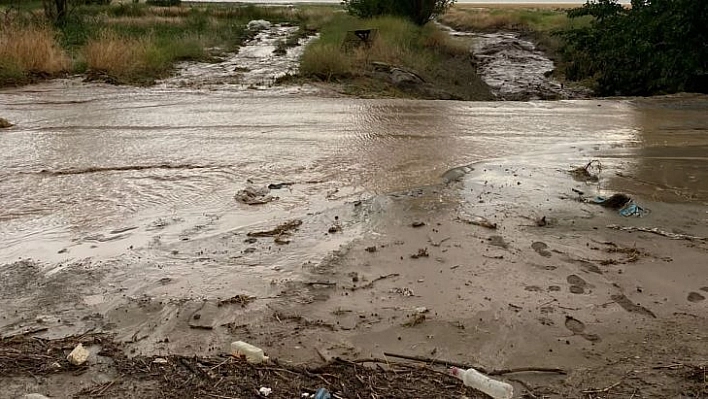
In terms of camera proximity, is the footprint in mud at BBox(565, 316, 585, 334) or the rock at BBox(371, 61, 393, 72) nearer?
the footprint in mud at BBox(565, 316, 585, 334)

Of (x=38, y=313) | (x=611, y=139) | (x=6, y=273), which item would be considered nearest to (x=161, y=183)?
(x=6, y=273)

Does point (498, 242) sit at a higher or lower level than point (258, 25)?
higher

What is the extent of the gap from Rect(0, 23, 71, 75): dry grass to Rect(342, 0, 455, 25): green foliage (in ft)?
52.4

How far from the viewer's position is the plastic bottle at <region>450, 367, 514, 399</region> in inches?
118

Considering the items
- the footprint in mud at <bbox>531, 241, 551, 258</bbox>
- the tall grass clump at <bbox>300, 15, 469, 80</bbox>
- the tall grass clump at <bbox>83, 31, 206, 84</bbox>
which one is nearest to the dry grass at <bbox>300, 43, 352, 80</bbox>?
the tall grass clump at <bbox>300, 15, 469, 80</bbox>

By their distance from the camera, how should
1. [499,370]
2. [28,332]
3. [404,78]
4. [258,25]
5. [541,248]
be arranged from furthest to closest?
1. [258,25]
2. [404,78]
3. [541,248]
4. [28,332]
5. [499,370]

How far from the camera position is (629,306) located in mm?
3955

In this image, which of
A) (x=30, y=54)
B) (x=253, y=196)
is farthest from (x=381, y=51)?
(x=253, y=196)

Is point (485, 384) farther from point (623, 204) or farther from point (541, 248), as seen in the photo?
point (623, 204)

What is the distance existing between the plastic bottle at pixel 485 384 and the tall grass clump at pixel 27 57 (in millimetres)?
13872

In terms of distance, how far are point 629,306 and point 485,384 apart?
4.68 feet

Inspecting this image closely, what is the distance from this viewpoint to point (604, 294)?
411 cm

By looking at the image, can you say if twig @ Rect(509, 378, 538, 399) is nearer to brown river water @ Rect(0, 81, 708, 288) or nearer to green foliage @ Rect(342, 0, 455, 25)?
brown river water @ Rect(0, 81, 708, 288)

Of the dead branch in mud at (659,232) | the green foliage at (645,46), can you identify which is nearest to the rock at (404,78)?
the green foliage at (645,46)
